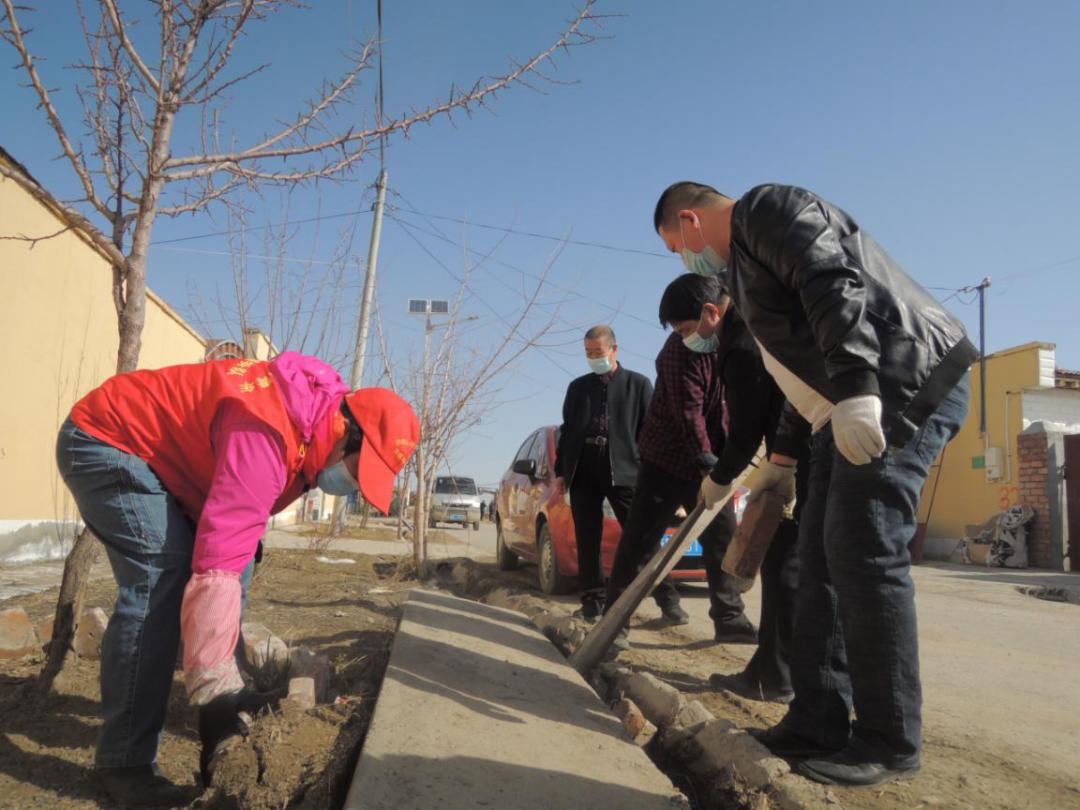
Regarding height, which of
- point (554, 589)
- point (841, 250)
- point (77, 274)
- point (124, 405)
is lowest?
point (554, 589)

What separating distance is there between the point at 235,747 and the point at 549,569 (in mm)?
4479

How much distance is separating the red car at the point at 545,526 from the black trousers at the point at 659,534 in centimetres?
92

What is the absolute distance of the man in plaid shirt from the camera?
3.82 m

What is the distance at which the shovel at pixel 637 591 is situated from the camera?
3000 millimetres

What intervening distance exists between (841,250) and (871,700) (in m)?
1.12

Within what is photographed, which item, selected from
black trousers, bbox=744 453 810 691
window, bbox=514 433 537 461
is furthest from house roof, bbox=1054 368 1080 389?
black trousers, bbox=744 453 810 691

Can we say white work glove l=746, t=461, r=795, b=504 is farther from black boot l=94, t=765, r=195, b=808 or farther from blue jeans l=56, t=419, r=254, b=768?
black boot l=94, t=765, r=195, b=808

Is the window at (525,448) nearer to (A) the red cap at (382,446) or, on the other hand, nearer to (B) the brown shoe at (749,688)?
(B) the brown shoe at (749,688)

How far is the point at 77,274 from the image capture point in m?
7.05

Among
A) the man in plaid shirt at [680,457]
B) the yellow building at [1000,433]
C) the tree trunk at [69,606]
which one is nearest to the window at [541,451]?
the man in plaid shirt at [680,457]

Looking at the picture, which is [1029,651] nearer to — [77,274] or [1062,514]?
[77,274]

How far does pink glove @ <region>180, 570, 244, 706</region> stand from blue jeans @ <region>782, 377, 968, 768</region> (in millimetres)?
1512

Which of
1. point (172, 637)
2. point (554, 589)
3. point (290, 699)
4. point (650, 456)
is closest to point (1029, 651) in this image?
point (650, 456)

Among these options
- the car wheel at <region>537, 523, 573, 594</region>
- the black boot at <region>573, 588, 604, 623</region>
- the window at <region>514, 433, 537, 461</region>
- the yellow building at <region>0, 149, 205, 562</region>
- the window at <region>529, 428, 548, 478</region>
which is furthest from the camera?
the window at <region>514, 433, 537, 461</region>
